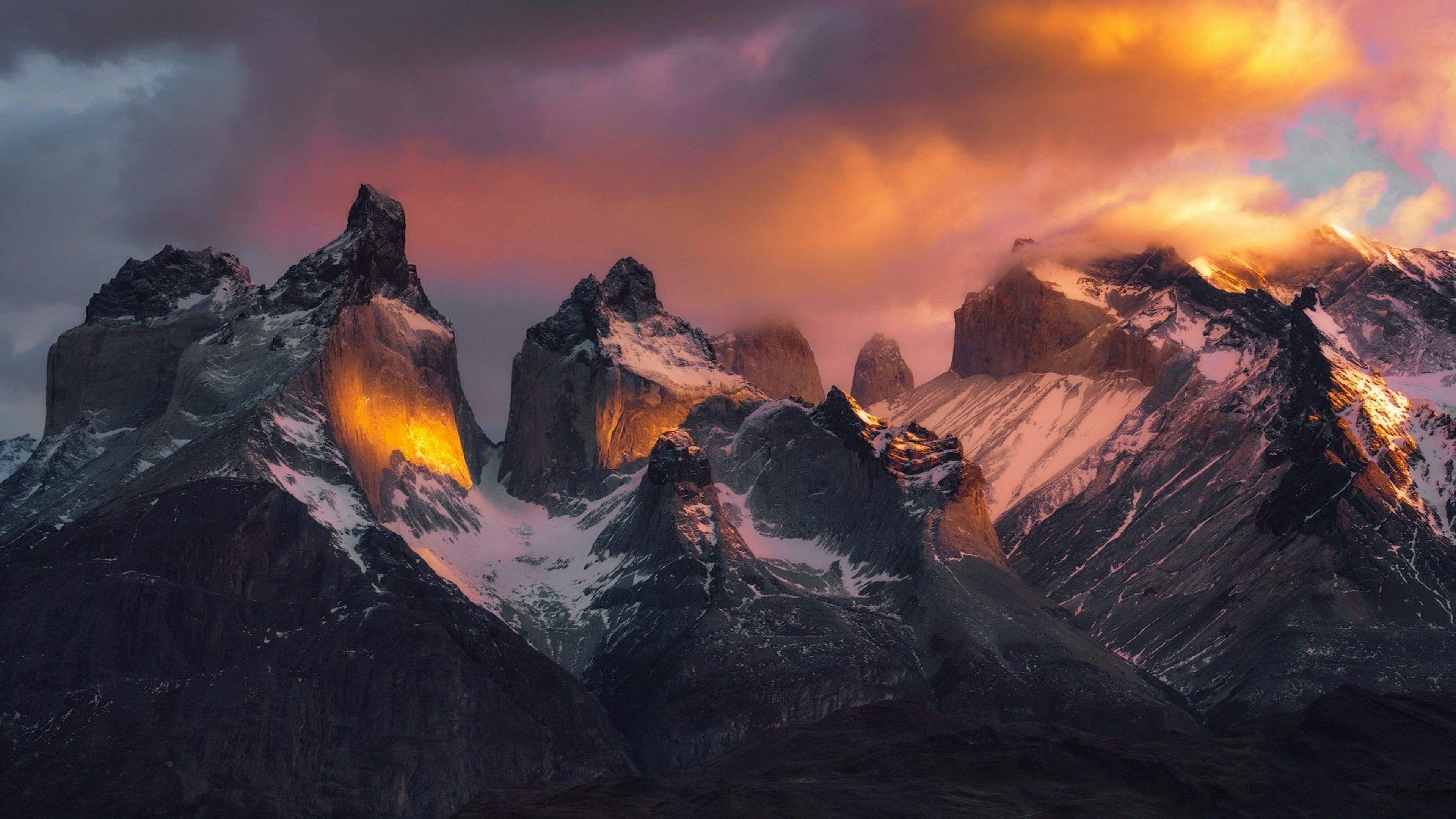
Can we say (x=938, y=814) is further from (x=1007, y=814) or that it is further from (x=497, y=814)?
(x=497, y=814)

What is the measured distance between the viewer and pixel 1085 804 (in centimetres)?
19662

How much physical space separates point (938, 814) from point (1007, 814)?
21.1 feet

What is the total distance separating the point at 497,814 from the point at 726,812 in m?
21.8

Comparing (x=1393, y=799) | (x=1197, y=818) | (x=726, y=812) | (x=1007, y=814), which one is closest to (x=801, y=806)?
(x=726, y=812)

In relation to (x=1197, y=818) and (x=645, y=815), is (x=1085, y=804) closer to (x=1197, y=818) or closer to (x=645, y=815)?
(x=1197, y=818)

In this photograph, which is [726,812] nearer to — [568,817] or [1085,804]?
[568,817]

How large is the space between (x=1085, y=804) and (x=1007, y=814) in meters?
8.02

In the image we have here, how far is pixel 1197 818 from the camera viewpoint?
19875 centimetres

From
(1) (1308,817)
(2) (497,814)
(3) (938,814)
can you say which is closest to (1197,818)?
(1) (1308,817)

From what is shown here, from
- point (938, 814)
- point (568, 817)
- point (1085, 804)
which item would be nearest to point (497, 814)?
point (568, 817)

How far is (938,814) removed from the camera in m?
195

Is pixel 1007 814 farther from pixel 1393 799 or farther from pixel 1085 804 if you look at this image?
pixel 1393 799

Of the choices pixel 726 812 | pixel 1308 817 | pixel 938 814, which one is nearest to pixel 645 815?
pixel 726 812

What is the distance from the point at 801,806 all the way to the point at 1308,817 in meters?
48.7
